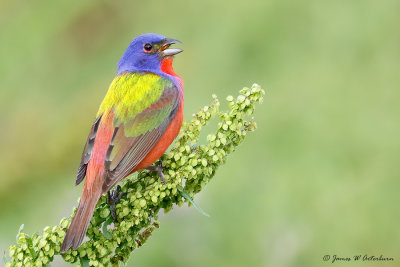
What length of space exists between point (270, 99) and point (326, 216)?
7.31 ft

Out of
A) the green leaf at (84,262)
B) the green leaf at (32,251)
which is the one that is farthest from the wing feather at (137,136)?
the green leaf at (32,251)

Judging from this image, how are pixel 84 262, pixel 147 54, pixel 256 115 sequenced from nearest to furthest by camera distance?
pixel 84 262 < pixel 147 54 < pixel 256 115

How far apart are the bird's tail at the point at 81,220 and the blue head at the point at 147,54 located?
1493 millimetres

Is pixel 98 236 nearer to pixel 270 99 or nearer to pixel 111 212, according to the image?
pixel 111 212

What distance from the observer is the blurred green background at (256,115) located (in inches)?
269

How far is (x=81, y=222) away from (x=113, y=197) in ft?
1.67

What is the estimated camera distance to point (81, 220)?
3744mm

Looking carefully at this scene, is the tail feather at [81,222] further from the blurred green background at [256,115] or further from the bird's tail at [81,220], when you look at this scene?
the blurred green background at [256,115]

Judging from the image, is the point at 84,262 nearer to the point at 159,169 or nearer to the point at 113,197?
the point at 113,197

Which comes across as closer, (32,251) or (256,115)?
(32,251)

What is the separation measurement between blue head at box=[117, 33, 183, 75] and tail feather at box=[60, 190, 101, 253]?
1506mm

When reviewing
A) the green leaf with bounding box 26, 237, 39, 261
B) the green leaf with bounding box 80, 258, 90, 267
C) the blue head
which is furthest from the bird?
the green leaf with bounding box 26, 237, 39, 261

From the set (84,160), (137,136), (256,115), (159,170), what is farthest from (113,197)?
(256,115)

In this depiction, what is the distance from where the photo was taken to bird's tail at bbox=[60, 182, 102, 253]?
351 centimetres
